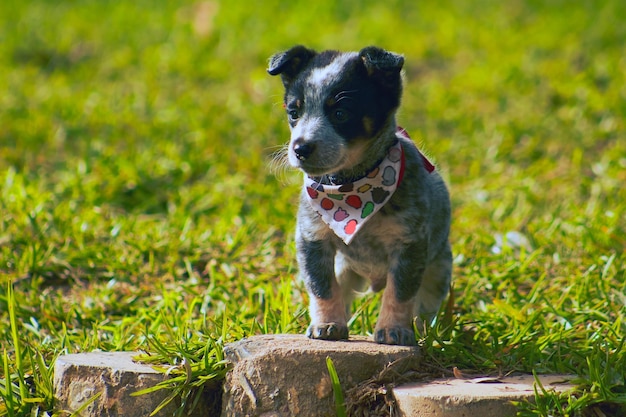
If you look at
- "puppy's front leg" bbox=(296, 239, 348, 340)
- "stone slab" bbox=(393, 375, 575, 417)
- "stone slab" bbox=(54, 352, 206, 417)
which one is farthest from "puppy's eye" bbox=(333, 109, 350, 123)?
"stone slab" bbox=(54, 352, 206, 417)

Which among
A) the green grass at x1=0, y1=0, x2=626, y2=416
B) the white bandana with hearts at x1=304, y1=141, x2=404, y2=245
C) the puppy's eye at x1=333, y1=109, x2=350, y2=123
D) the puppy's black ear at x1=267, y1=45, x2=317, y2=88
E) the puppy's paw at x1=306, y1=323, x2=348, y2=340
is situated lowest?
the green grass at x1=0, y1=0, x2=626, y2=416

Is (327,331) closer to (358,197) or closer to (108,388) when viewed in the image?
(358,197)

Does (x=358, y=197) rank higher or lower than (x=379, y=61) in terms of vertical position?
lower

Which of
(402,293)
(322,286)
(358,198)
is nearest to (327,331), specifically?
(322,286)

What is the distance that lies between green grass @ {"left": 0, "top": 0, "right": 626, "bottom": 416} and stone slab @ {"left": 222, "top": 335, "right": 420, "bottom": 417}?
0.17 m

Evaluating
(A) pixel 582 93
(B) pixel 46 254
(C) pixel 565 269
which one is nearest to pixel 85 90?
(B) pixel 46 254

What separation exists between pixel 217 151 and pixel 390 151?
3.35 m

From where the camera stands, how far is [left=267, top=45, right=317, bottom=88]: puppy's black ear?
3.86 metres

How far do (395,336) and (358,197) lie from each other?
63cm

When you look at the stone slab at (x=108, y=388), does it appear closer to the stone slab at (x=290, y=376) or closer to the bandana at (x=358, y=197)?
the stone slab at (x=290, y=376)

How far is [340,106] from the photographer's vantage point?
12.0 feet

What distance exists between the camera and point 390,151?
3.90 m

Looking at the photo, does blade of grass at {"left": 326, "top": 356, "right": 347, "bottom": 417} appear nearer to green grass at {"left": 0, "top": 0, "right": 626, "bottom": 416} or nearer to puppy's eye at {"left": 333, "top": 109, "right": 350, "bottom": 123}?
green grass at {"left": 0, "top": 0, "right": 626, "bottom": 416}

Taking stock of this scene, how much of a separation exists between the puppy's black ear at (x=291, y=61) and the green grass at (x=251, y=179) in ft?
3.53
